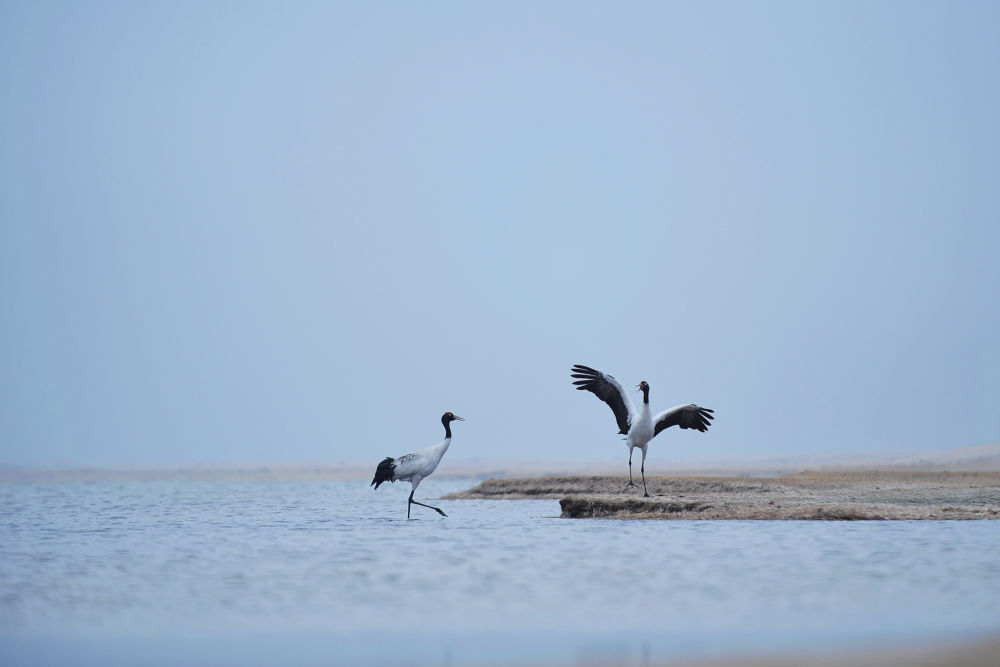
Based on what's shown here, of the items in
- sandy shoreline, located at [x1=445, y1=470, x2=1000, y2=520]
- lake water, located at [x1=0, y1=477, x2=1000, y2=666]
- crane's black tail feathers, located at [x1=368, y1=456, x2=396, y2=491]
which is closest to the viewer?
lake water, located at [x1=0, y1=477, x2=1000, y2=666]

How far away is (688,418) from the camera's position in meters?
22.6

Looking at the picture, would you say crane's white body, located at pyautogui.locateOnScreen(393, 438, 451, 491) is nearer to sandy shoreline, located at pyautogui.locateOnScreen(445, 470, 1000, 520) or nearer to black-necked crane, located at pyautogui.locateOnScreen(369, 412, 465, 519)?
black-necked crane, located at pyautogui.locateOnScreen(369, 412, 465, 519)

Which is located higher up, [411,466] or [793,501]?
Result: [411,466]

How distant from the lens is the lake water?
852 centimetres

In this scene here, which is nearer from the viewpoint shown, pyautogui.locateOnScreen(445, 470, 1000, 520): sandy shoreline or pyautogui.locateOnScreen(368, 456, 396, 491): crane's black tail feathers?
pyautogui.locateOnScreen(445, 470, 1000, 520): sandy shoreline

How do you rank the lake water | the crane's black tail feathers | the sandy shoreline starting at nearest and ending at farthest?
the lake water → the sandy shoreline → the crane's black tail feathers

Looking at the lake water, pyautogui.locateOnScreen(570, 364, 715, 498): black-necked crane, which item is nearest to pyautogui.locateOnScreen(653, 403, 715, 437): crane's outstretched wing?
pyautogui.locateOnScreen(570, 364, 715, 498): black-necked crane

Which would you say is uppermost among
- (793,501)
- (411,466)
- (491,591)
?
(411,466)

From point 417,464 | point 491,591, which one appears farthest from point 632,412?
point 491,591

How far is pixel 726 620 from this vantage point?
30.8 feet

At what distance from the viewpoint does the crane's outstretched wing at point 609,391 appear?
2238cm

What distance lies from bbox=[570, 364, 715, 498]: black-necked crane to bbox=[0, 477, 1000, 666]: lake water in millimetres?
3399

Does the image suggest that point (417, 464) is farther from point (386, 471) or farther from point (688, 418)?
point (688, 418)

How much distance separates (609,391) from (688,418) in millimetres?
1739
